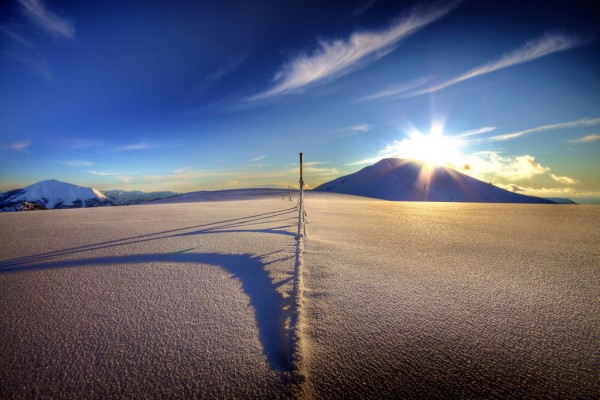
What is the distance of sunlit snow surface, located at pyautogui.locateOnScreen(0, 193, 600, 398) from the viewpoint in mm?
1500

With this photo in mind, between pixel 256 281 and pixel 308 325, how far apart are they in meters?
1.21

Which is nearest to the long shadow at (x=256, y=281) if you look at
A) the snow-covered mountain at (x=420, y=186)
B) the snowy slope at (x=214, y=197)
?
the snowy slope at (x=214, y=197)

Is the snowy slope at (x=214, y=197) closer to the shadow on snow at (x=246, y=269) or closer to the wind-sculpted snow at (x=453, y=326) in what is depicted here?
the shadow on snow at (x=246, y=269)

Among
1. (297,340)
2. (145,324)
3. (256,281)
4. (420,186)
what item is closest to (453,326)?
(297,340)

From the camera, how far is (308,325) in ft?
6.76

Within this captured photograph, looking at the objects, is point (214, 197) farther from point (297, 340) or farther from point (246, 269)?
point (297, 340)

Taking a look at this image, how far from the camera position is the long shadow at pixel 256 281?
6.05 ft

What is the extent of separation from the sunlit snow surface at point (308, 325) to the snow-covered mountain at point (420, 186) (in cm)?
6925

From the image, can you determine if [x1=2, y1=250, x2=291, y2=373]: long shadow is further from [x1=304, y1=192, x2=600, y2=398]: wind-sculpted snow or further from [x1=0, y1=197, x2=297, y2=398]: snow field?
[x1=304, y1=192, x2=600, y2=398]: wind-sculpted snow

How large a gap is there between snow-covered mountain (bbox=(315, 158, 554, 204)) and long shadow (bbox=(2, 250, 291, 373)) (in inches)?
2736

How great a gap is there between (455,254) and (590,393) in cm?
301

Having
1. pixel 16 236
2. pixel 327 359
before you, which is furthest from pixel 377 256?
pixel 16 236

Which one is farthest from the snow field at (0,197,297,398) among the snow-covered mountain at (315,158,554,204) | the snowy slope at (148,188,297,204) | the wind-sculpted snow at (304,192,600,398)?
the snow-covered mountain at (315,158,554,204)

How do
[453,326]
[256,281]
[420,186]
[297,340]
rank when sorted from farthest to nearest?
[420,186], [256,281], [453,326], [297,340]
